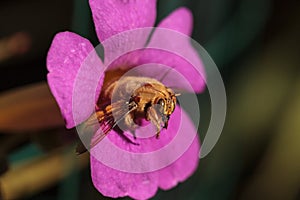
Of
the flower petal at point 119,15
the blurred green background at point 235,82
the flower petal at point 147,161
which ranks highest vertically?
the flower petal at point 119,15

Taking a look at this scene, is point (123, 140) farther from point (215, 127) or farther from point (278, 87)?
point (278, 87)

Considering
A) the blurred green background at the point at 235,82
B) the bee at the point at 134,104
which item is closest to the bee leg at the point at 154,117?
the bee at the point at 134,104

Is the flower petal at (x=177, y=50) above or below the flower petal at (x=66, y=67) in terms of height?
below

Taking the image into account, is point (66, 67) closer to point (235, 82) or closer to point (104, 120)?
point (104, 120)

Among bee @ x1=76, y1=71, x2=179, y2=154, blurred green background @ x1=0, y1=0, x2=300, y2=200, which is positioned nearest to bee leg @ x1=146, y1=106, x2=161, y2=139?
bee @ x1=76, y1=71, x2=179, y2=154

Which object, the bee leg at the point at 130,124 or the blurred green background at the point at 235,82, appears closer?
the bee leg at the point at 130,124

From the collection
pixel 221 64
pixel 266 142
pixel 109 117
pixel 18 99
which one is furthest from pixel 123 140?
pixel 266 142

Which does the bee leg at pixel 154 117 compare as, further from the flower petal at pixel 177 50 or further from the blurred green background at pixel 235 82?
the blurred green background at pixel 235 82
